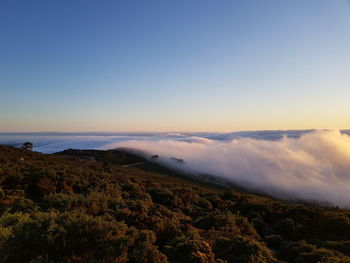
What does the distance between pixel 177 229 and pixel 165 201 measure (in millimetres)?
5649

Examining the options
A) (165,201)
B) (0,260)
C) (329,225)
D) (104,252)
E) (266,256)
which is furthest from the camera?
(165,201)

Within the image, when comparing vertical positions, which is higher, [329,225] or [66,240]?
[66,240]

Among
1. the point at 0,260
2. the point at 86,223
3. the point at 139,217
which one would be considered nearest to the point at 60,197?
the point at 139,217

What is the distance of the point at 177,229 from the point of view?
25.0 feet

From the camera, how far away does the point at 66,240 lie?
17.8 ft

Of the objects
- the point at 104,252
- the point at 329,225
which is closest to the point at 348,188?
the point at 329,225

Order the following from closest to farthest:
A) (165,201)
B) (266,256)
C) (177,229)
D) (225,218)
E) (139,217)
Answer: (266,256) → (177,229) → (139,217) → (225,218) → (165,201)

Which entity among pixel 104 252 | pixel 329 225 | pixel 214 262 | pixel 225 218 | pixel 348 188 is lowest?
pixel 348 188

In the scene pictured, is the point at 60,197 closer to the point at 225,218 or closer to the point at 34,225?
the point at 34,225

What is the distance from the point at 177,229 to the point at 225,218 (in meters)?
3.17

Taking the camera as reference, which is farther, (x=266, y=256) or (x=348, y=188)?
(x=348, y=188)

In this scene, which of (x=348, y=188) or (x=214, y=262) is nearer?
(x=214, y=262)

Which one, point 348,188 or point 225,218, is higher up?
point 225,218

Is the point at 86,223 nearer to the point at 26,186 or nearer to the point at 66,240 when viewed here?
the point at 66,240
